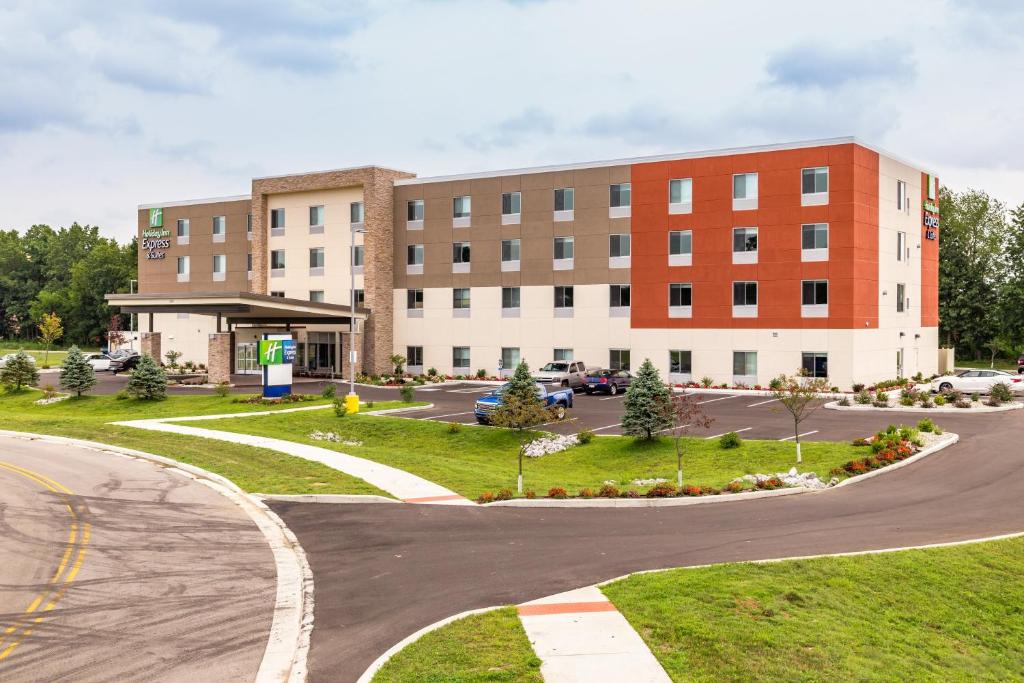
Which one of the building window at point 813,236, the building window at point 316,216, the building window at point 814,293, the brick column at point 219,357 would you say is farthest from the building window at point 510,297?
the building window at point 813,236

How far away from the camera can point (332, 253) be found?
6588 centimetres

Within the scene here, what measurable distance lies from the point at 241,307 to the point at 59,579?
41.9 m

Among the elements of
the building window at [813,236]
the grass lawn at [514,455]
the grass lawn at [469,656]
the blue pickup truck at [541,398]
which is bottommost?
the grass lawn at [469,656]

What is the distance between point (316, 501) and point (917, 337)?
1910 inches

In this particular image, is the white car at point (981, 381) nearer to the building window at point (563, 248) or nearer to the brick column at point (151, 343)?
the building window at point (563, 248)

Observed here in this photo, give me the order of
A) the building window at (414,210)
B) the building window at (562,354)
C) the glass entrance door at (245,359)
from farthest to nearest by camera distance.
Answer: the glass entrance door at (245,359)
the building window at (414,210)
the building window at (562,354)

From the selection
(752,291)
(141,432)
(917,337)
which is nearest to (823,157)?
(752,291)

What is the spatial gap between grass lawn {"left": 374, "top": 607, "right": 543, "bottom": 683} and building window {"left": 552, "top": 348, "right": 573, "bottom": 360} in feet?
149

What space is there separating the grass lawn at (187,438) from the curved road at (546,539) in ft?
7.80

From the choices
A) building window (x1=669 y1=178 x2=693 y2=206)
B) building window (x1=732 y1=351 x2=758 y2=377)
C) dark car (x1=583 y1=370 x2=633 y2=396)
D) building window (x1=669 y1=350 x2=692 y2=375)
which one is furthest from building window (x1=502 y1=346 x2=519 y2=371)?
building window (x1=732 y1=351 x2=758 y2=377)

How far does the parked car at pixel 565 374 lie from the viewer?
49.2m

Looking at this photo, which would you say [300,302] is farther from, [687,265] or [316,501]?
[316,501]

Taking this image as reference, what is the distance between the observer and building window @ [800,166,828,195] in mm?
49250

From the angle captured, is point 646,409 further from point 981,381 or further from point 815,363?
point 981,381
